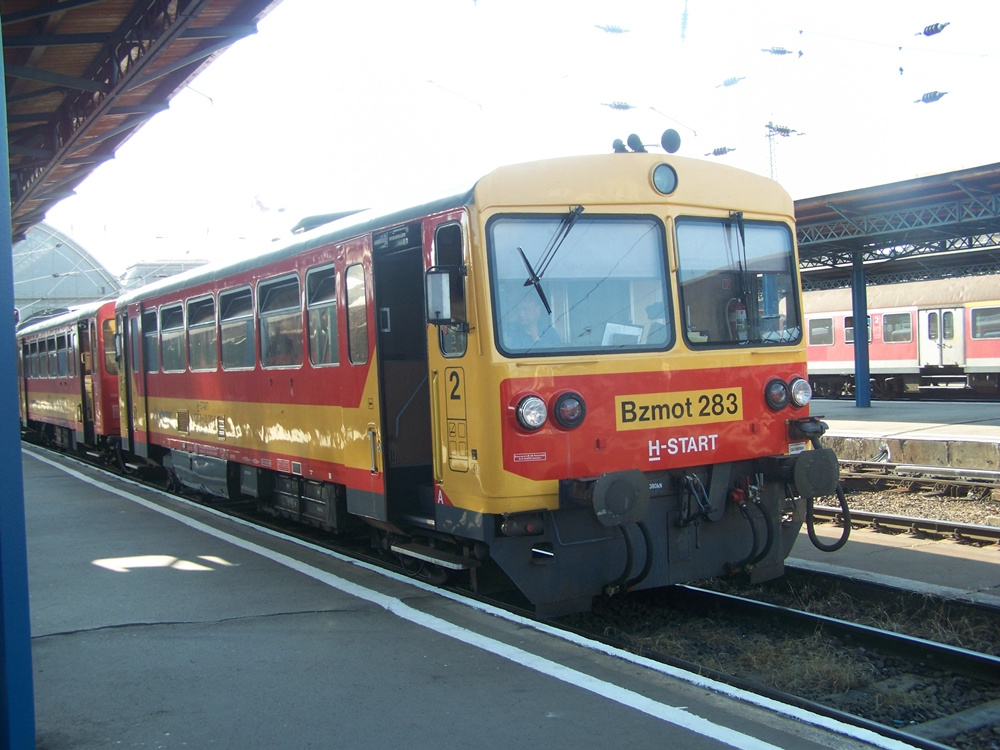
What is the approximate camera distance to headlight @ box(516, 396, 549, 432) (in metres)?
5.39

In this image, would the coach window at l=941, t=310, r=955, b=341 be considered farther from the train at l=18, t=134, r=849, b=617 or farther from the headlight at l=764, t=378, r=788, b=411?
the headlight at l=764, t=378, r=788, b=411

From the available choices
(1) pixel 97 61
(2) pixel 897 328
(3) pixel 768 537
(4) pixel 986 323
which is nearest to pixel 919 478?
(3) pixel 768 537

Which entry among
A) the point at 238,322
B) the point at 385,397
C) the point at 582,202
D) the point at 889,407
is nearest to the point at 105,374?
the point at 238,322

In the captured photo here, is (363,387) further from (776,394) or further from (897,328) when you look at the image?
(897,328)

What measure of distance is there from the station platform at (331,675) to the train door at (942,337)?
2373cm

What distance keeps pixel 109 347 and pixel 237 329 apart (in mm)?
7559

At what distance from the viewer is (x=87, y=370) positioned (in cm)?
1686

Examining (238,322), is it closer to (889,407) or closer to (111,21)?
(111,21)

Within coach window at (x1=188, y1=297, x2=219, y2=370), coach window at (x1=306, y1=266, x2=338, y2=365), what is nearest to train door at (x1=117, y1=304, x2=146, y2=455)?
coach window at (x1=188, y1=297, x2=219, y2=370)

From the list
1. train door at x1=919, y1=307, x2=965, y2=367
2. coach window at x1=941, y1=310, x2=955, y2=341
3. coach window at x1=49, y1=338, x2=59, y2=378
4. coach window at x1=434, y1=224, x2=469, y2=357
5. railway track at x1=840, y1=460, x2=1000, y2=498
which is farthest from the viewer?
coach window at x1=941, y1=310, x2=955, y2=341

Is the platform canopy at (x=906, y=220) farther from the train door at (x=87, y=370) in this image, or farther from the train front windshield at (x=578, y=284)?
the train door at (x=87, y=370)

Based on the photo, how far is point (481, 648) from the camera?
16.8 ft

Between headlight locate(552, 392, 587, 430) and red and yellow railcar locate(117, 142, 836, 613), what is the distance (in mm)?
14

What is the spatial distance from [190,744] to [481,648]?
1.71 metres
